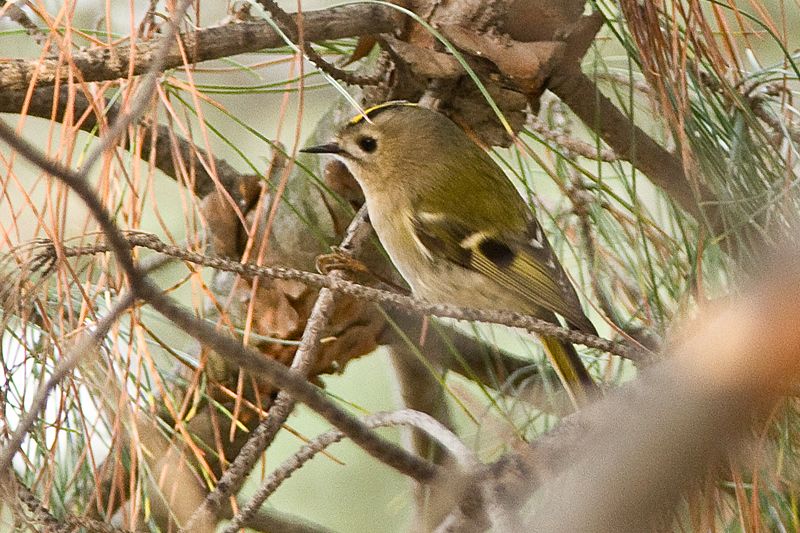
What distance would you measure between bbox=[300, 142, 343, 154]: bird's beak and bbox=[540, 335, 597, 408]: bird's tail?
39 centimetres

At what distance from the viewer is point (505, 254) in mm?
1389

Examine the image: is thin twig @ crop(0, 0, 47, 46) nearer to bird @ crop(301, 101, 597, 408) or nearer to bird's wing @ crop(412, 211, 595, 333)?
bird @ crop(301, 101, 597, 408)

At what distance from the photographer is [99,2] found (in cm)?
183

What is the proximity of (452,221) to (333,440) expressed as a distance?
0.60m

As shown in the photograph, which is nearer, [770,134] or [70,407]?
[70,407]

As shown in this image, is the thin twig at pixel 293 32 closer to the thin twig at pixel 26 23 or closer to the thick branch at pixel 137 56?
the thick branch at pixel 137 56

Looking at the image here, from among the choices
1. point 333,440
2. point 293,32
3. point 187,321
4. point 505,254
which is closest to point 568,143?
point 505,254

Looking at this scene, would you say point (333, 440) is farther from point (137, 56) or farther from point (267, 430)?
point (137, 56)

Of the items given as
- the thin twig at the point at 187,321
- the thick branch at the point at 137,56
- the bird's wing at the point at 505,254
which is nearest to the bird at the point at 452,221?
the bird's wing at the point at 505,254

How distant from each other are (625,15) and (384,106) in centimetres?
37

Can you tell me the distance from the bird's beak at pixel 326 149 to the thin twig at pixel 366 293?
0.48m

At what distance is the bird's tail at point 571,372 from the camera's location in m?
1.28

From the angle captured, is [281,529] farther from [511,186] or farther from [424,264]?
[511,186]

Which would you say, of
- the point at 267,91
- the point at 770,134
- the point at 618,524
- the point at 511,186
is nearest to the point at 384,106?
the point at 267,91
